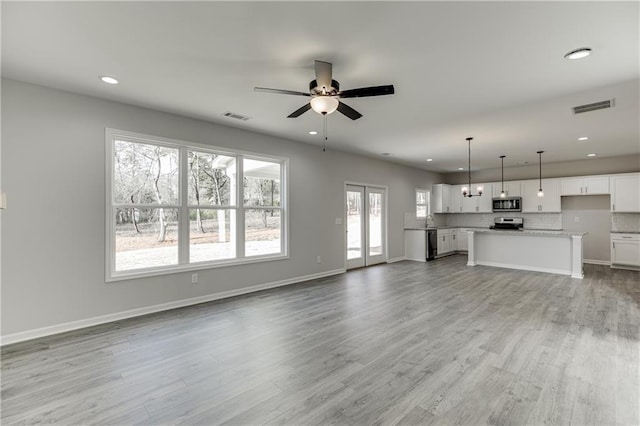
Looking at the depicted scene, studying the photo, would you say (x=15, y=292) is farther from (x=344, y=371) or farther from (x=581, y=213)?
(x=581, y=213)

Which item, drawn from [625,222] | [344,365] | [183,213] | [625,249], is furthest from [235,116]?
[625,222]

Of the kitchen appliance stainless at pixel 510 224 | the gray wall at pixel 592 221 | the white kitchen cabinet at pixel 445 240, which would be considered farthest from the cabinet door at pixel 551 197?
the white kitchen cabinet at pixel 445 240

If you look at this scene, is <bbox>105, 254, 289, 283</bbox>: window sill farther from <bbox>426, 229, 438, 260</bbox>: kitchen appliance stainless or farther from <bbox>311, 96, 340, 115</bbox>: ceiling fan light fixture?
<bbox>426, 229, 438, 260</bbox>: kitchen appliance stainless

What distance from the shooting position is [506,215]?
30.1 feet

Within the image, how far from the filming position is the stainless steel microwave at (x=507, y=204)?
336 inches

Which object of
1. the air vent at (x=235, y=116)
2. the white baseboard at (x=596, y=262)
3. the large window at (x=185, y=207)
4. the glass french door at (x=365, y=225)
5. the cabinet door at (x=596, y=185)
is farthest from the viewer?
the white baseboard at (x=596, y=262)

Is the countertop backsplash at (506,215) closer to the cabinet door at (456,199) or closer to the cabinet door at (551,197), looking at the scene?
the cabinet door at (551,197)

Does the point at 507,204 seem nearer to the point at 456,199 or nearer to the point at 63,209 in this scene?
the point at 456,199

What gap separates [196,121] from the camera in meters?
4.49

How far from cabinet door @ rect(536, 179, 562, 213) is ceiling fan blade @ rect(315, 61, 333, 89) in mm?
8170

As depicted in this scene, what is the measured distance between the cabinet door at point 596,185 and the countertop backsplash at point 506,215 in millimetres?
996

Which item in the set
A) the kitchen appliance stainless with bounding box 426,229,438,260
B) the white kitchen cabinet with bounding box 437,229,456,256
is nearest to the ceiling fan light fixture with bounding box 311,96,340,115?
the kitchen appliance stainless with bounding box 426,229,438,260

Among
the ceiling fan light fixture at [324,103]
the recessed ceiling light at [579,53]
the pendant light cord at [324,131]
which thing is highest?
the pendant light cord at [324,131]

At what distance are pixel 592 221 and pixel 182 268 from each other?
32.0ft
